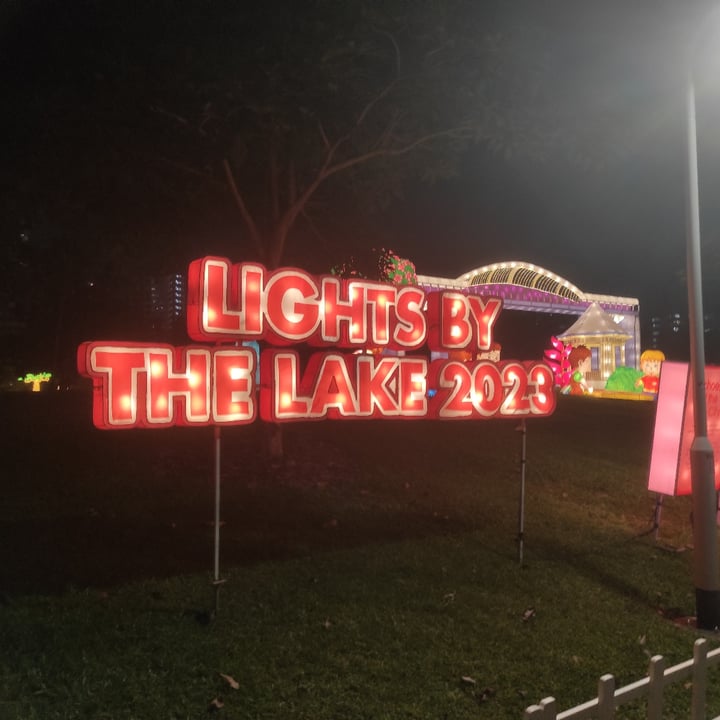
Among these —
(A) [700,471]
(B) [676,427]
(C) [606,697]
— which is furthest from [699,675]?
(B) [676,427]

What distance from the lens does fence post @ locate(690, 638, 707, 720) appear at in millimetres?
3857

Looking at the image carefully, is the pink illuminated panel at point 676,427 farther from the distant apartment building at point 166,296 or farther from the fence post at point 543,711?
the distant apartment building at point 166,296

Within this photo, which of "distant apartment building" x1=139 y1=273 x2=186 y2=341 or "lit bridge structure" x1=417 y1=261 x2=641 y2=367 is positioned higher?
"lit bridge structure" x1=417 y1=261 x2=641 y2=367

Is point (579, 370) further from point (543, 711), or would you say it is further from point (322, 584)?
point (543, 711)

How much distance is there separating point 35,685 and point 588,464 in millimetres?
11752

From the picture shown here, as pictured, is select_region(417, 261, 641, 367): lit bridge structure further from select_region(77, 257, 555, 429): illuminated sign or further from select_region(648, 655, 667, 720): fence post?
select_region(648, 655, 667, 720): fence post

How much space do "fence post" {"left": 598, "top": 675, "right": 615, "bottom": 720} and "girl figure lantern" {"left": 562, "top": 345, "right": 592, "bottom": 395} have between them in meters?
32.3

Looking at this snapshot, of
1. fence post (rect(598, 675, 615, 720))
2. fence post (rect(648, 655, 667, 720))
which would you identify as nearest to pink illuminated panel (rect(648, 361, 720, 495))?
fence post (rect(648, 655, 667, 720))

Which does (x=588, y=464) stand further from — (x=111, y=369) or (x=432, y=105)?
(x=111, y=369)

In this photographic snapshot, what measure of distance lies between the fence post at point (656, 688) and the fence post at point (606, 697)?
457mm

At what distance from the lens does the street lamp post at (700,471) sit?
6137 mm

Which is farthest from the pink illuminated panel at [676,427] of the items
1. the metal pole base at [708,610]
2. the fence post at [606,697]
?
the fence post at [606,697]

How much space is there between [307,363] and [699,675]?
4.59 m

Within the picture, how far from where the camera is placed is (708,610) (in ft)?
20.1
